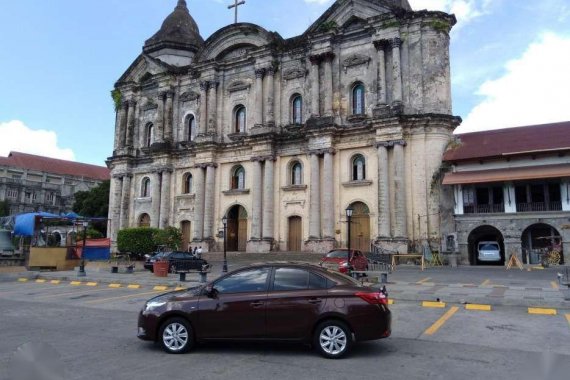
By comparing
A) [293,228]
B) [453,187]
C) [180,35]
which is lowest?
[293,228]

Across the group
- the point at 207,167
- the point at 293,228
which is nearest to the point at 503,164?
the point at 293,228

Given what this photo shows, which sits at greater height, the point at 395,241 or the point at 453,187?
the point at 453,187

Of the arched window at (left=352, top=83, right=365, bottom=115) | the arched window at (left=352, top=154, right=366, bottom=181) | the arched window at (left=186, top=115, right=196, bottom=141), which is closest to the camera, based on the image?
the arched window at (left=352, top=154, right=366, bottom=181)

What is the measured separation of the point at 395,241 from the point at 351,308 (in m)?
23.3

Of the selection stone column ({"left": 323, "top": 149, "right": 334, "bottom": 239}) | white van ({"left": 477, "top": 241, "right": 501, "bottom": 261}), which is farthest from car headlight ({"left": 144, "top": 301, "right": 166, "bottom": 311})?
white van ({"left": 477, "top": 241, "right": 501, "bottom": 261})

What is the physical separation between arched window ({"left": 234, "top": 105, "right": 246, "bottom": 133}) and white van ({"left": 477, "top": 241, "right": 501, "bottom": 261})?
2041 cm

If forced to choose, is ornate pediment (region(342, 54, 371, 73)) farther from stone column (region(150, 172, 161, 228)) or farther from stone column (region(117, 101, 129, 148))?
stone column (region(117, 101, 129, 148))

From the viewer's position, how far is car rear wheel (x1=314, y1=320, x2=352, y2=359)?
278 inches

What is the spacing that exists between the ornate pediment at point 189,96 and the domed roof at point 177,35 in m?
5.62

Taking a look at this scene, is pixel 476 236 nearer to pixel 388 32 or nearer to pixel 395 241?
pixel 395 241

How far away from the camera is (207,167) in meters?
38.8

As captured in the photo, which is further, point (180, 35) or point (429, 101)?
point (180, 35)

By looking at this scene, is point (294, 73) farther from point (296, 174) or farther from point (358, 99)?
point (296, 174)

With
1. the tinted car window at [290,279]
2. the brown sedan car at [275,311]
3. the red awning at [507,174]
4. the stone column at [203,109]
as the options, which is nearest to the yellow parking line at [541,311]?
the brown sedan car at [275,311]
